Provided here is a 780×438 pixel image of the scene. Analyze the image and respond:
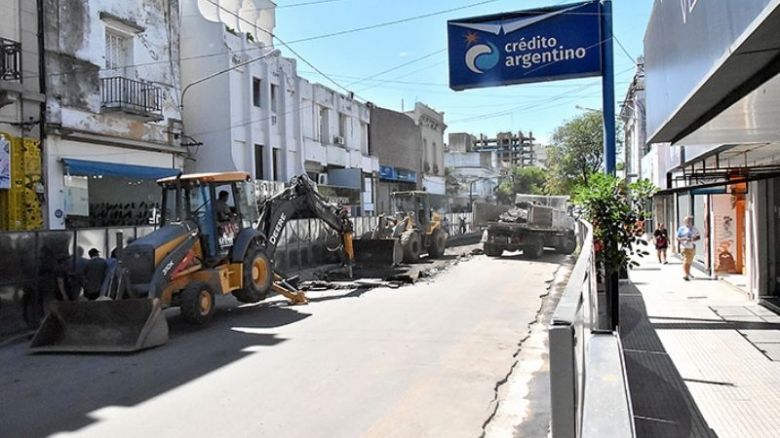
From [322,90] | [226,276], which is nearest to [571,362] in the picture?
[226,276]

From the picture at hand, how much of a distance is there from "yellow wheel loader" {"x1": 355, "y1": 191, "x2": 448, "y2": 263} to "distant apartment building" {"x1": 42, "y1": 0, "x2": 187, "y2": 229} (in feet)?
24.9

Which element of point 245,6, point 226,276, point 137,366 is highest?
point 245,6

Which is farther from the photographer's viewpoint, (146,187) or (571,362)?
(146,187)

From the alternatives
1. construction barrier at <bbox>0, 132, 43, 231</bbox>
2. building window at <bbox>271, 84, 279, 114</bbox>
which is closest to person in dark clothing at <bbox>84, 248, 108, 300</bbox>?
construction barrier at <bbox>0, 132, 43, 231</bbox>

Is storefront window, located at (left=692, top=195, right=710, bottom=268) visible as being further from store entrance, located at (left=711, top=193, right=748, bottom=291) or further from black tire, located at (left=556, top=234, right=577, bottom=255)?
black tire, located at (left=556, top=234, right=577, bottom=255)

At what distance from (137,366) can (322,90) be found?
88.4 ft

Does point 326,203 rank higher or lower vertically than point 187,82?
lower

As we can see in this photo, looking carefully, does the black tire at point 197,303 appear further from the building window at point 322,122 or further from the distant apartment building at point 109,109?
the building window at point 322,122

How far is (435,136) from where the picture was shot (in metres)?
53.1

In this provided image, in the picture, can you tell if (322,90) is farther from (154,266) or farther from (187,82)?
(154,266)

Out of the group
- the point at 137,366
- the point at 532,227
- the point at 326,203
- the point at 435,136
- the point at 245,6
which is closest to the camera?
the point at 137,366

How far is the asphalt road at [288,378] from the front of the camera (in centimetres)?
573

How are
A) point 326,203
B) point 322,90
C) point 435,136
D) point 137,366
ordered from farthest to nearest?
point 435,136 → point 322,90 → point 326,203 → point 137,366

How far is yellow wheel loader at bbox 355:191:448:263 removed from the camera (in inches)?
866
